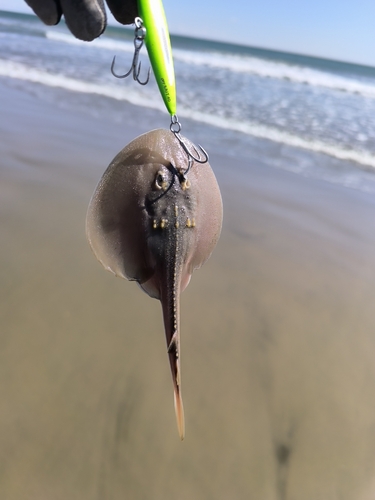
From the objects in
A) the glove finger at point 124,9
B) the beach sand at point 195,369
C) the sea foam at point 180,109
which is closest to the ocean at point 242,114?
the sea foam at point 180,109

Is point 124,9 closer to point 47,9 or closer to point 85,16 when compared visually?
point 85,16

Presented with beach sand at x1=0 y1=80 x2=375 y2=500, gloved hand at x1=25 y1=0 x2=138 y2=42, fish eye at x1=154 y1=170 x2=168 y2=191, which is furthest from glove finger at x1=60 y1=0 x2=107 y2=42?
beach sand at x1=0 y1=80 x2=375 y2=500

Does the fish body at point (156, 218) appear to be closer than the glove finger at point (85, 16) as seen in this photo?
Yes

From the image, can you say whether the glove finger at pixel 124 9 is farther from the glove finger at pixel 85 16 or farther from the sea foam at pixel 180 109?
the sea foam at pixel 180 109

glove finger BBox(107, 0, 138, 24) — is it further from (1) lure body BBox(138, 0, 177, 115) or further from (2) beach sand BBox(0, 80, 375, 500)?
(2) beach sand BBox(0, 80, 375, 500)

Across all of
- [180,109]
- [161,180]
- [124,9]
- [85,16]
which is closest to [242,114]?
[180,109]

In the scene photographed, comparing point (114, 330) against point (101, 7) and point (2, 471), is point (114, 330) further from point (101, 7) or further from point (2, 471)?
point (101, 7)

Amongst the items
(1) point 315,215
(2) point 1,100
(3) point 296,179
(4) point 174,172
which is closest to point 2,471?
(4) point 174,172
